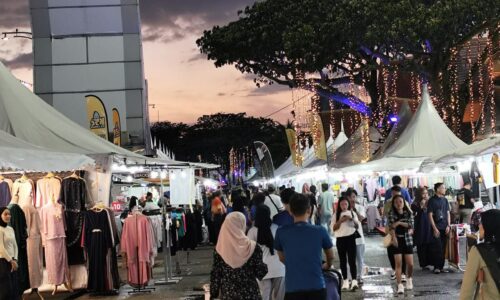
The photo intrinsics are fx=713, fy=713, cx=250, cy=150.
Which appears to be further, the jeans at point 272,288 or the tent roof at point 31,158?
the tent roof at point 31,158

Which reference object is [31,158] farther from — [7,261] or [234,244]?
[234,244]

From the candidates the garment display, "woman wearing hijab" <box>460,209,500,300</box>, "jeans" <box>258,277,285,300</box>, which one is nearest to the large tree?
the garment display

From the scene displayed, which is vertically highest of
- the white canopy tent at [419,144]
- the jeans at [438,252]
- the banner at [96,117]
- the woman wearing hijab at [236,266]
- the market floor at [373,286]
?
the banner at [96,117]

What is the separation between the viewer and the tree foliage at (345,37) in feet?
80.2

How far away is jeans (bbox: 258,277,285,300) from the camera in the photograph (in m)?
8.86

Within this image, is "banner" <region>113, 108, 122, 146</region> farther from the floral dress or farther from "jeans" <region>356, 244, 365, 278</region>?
the floral dress

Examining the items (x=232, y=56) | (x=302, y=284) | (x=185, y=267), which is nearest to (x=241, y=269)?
(x=302, y=284)

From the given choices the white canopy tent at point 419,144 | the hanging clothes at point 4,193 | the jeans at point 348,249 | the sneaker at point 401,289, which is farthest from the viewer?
the white canopy tent at point 419,144

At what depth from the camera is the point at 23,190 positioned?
1341cm

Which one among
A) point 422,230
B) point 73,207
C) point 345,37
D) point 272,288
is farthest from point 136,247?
point 345,37

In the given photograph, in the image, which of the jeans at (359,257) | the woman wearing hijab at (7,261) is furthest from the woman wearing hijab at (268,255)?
the jeans at (359,257)

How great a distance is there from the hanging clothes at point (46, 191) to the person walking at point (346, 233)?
17.6 ft

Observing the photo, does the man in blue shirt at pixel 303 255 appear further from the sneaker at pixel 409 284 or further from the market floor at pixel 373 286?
the sneaker at pixel 409 284

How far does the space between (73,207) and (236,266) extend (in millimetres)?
7674
